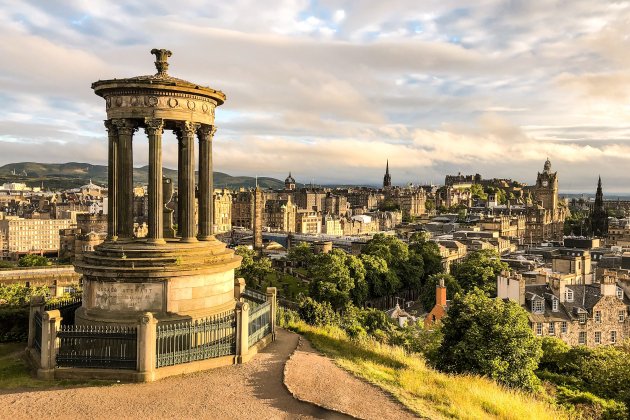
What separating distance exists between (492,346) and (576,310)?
25.5 metres

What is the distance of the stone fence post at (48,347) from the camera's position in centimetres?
1515

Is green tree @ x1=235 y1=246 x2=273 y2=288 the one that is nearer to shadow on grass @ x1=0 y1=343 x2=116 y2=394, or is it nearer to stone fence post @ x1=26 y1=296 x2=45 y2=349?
stone fence post @ x1=26 y1=296 x2=45 y2=349

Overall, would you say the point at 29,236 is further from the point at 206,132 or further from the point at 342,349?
the point at 342,349

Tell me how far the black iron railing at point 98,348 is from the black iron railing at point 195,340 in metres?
0.83

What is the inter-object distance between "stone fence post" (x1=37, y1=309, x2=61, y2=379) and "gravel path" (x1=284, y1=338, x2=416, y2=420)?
6691 mm

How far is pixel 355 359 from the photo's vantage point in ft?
59.0

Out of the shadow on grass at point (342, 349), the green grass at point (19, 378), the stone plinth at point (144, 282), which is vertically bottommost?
the shadow on grass at point (342, 349)

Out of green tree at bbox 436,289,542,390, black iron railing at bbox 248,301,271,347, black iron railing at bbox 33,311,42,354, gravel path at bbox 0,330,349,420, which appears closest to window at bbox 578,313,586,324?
green tree at bbox 436,289,542,390

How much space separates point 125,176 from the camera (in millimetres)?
18531

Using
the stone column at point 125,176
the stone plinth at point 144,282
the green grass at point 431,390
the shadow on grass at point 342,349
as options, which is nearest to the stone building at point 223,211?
the shadow on grass at point 342,349

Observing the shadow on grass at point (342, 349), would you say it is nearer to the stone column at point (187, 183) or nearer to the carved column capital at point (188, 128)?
the stone column at point (187, 183)

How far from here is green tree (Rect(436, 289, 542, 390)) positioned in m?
23.5

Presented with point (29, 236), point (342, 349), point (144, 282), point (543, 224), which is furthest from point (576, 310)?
point (29, 236)

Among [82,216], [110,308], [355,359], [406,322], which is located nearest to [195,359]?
[110,308]
